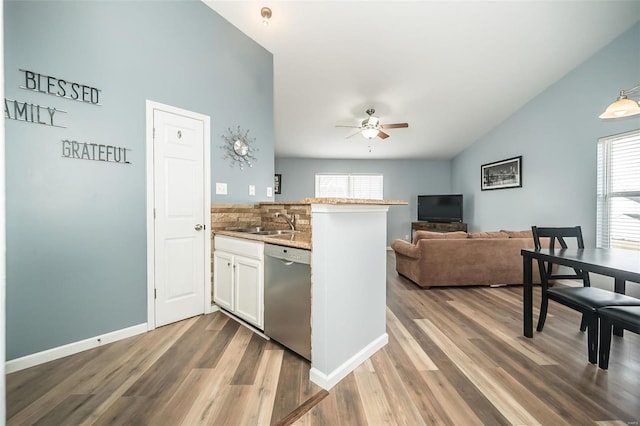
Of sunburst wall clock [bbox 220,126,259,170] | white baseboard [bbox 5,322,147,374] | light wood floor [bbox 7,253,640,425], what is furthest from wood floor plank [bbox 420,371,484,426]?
sunburst wall clock [bbox 220,126,259,170]

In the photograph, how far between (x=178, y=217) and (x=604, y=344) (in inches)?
137

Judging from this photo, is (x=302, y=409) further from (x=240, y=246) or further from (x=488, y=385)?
(x=240, y=246)

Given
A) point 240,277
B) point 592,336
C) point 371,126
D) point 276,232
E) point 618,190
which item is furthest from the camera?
point 371,126

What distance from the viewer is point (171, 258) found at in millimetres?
2492

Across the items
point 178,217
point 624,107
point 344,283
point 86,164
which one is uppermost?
point 624,107

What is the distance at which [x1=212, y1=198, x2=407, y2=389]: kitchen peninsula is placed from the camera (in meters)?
1.57

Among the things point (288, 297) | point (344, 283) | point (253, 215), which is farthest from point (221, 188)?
point (344, 283)

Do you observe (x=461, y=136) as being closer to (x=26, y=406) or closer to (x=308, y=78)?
(x=308, y=78)

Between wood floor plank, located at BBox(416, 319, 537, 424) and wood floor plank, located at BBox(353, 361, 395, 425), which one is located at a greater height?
wood floor plank, located at BBox(416, 319, 537, 424)

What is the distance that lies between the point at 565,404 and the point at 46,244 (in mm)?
3466

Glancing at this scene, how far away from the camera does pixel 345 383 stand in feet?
5.31

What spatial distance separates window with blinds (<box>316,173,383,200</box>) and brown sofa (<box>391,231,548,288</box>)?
4112 millimetres

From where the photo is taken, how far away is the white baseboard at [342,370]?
1.57 metres

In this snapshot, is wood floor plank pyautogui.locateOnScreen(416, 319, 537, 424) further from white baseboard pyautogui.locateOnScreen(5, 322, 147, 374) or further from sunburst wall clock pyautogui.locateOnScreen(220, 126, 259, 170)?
sunburst wall clock pyautogui.locateOnScreen(220, 126, 259, 170)
